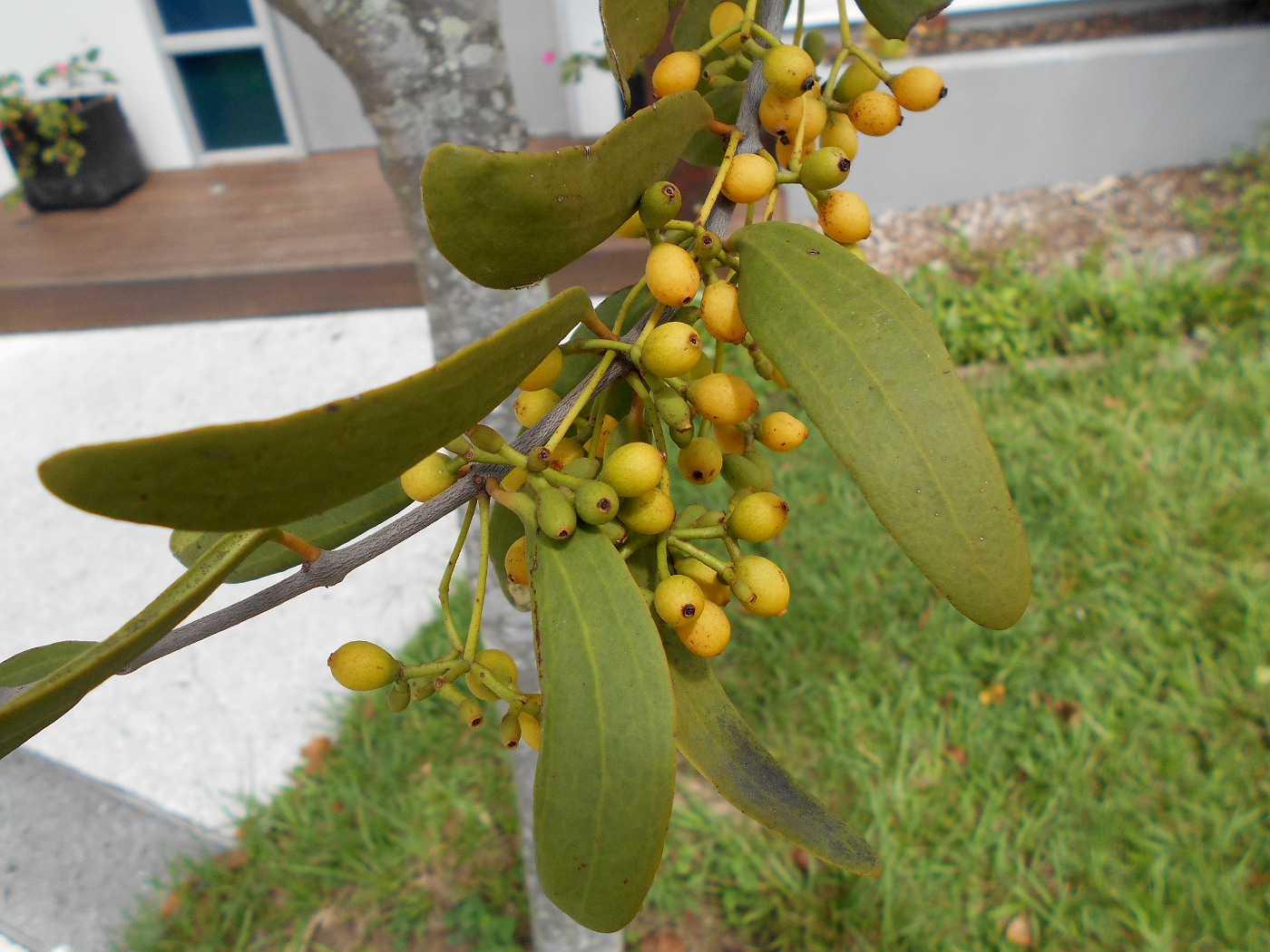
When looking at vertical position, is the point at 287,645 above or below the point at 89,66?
below

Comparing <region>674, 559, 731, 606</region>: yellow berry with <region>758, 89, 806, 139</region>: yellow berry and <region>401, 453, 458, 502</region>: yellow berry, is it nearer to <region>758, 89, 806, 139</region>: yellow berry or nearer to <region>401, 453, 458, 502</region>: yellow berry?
<region>401, 453, 458, 502</region>: yellow berry

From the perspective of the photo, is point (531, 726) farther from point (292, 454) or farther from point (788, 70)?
point (788, 70)

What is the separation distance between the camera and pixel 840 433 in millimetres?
473

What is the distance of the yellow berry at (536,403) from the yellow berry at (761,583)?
176 millimetres

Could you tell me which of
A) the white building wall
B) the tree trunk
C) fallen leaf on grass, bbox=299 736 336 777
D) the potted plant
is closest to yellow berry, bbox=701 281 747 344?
the tree trunk

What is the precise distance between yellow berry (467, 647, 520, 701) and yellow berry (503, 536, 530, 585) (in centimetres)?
6

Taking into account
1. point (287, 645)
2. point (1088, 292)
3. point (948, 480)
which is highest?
point (948, 480)

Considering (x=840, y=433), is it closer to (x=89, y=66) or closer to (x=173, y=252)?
(x=173, y=252)

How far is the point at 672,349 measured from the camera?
21.0 inches

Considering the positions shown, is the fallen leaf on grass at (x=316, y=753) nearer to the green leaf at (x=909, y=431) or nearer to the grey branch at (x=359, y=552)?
the grey branch at (x=359, y=552)

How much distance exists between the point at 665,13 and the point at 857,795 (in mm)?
2000

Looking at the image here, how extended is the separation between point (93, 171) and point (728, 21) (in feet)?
17.4

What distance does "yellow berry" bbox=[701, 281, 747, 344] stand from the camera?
558 millimetres

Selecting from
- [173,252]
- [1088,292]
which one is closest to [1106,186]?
[1088,292]
